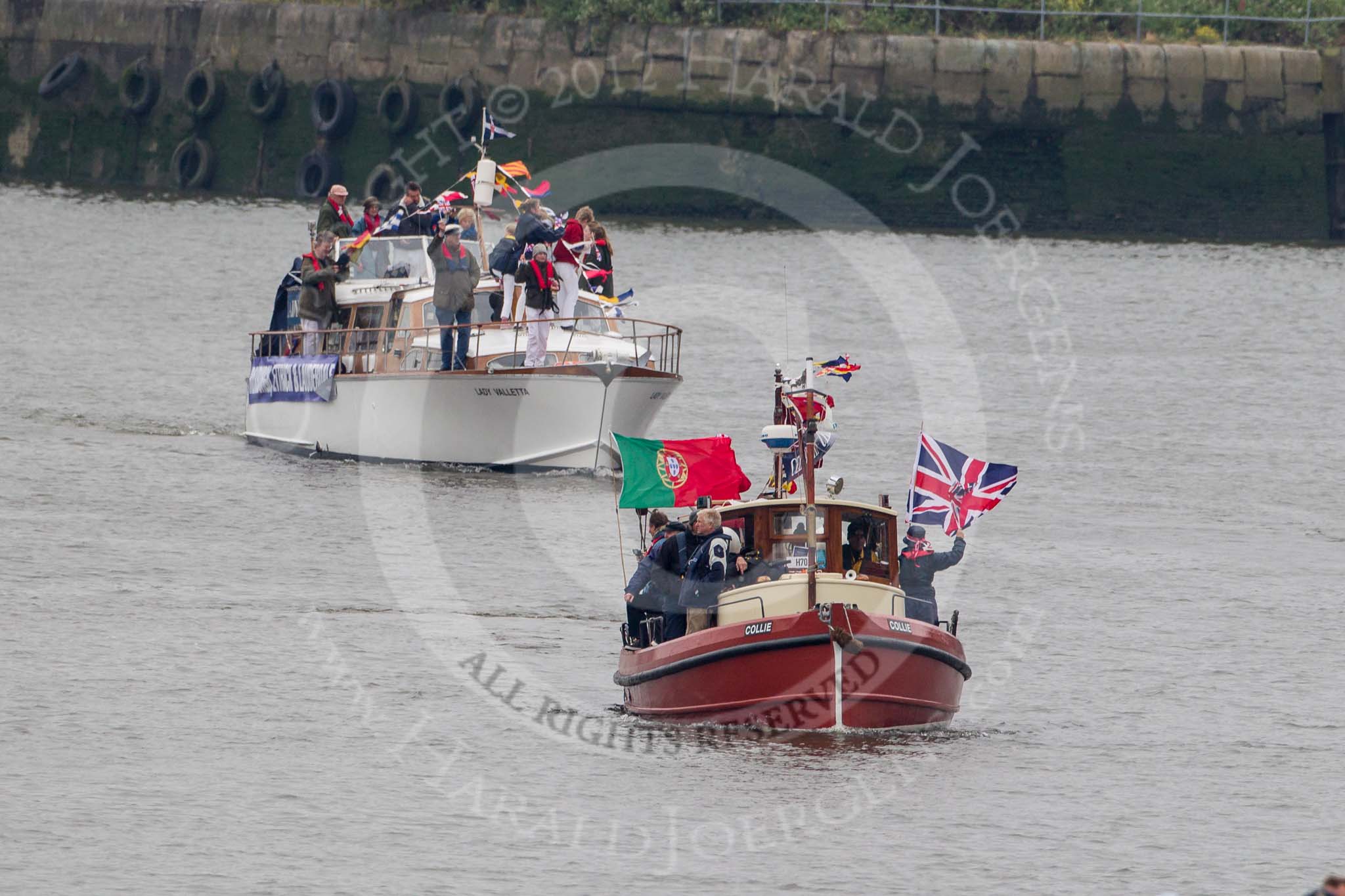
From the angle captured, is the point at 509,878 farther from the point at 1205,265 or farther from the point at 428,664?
the point at 1205,265

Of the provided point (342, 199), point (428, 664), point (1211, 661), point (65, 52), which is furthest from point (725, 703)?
point (65, 52)

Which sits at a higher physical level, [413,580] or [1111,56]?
[1111,56]

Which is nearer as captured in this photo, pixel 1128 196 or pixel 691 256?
pixel 691 256

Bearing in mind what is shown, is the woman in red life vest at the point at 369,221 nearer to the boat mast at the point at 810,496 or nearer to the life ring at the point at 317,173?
the boat mast at the point at 810,496

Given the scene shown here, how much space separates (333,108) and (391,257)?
36.9 m

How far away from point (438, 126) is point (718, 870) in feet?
177

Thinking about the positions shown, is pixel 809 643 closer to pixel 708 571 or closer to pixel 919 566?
pixel 708 571

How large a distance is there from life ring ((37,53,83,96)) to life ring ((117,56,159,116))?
1.55 metres

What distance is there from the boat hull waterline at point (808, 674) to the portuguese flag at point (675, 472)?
1.77 m

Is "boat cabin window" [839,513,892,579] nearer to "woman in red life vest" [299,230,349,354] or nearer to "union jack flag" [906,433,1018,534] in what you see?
"union jack flag" [906,433,1018,534]

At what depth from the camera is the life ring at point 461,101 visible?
66.5 m

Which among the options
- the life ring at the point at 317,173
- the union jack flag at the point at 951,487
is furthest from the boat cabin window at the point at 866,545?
the life ring at the point at 317,173

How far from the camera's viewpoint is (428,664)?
22.2 m

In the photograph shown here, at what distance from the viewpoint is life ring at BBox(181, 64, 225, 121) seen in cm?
7012
